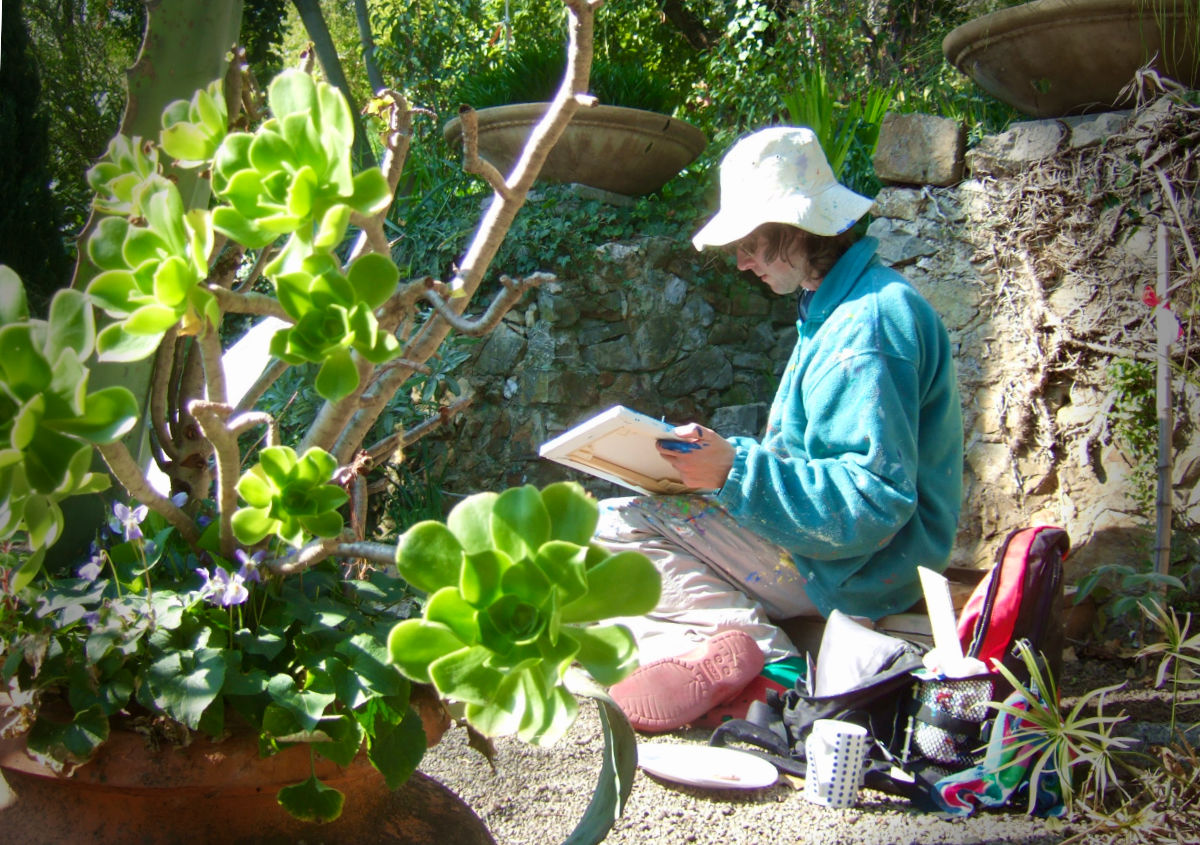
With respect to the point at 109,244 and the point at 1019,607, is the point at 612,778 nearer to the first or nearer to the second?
Answer: the point at 109,244

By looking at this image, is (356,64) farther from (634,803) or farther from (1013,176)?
(634,803)

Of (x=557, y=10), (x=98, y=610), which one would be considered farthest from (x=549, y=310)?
(x=98, y=610)

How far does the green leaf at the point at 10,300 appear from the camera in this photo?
489mm

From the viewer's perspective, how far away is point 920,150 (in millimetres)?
3354

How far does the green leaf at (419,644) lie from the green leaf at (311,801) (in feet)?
1.06

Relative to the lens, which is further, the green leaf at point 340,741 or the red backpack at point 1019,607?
the red backpack at point 1019,607

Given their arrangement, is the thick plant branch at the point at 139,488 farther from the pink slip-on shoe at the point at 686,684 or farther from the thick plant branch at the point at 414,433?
the pink slip-on shoe at the point at 686,684

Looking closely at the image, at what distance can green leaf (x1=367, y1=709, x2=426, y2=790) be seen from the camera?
0.76 m

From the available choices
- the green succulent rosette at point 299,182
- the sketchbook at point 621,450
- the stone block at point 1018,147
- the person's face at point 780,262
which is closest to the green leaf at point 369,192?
the green succulent rosette at point 299,182

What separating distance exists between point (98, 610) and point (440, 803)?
341 millimetres

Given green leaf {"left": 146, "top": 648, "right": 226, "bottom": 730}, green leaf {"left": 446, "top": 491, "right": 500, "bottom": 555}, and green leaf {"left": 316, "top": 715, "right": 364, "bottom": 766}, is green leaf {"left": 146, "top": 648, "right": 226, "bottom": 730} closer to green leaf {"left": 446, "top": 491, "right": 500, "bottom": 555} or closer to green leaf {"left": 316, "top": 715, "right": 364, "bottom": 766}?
green leaf {"left": 316, "top": 715, "right": 364, "bottom": 766}

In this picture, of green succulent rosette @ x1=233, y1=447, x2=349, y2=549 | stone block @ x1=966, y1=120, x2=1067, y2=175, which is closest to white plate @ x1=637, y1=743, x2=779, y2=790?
green succulent rosette @ x1=233, y1=447, x2=349, y2=549

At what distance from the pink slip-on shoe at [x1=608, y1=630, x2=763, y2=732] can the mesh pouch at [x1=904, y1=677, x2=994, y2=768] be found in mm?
480

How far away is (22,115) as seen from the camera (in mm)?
4078
